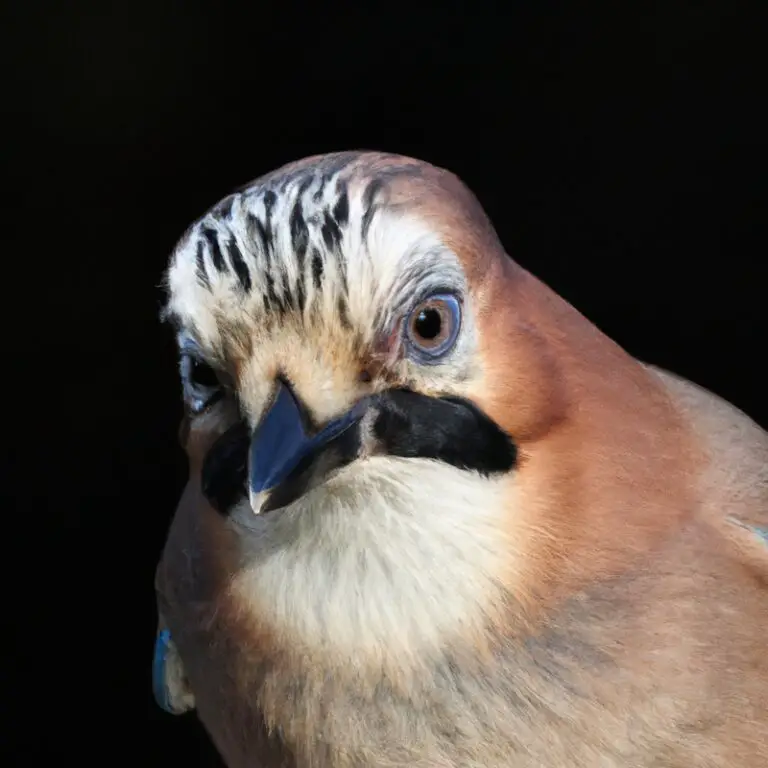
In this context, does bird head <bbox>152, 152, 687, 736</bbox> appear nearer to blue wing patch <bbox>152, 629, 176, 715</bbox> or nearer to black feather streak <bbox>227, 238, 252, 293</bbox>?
black feather streak <bbox>227, 238, 252, 293</bbox>

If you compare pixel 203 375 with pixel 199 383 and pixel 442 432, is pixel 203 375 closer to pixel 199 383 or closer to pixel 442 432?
pixel 199 383

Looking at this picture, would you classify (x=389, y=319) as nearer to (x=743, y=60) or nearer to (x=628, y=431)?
(x=628, y=431)

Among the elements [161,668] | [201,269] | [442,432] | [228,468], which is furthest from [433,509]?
[161,668]

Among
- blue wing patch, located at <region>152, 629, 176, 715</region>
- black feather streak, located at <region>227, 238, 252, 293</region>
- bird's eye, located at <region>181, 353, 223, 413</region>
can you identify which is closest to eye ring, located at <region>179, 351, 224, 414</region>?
bird's eye, located at <region>181, 353, 223, 413</region>

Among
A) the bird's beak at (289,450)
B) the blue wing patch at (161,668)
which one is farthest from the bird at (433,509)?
the blue wing patch at (161,668)

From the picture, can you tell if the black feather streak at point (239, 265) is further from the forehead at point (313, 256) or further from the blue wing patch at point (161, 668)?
the blue wing patch at point (161, 668)
